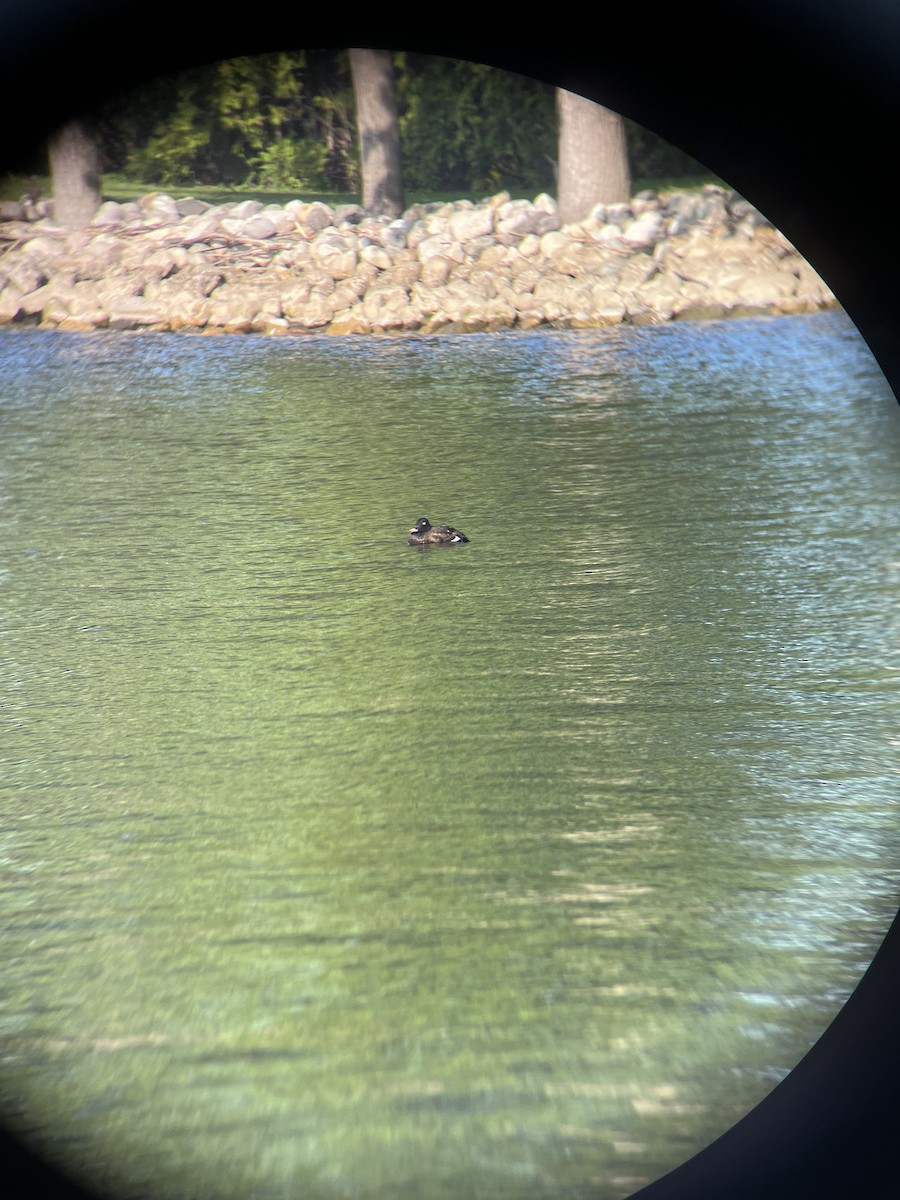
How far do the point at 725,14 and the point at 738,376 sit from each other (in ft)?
10.5

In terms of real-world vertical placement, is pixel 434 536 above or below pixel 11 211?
below

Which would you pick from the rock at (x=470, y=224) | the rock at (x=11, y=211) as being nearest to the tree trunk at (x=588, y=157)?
the rock at (x=470, y=224)

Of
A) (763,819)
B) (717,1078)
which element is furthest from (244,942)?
(763,819)

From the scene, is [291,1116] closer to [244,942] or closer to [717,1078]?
[244,942]

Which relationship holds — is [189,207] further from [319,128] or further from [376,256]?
[319,128]

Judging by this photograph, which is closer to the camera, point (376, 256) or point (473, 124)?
point (473, 124)

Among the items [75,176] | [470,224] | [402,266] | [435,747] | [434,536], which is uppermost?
[75,176]

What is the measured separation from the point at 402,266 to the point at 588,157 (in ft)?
2.59

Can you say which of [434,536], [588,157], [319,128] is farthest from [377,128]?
[434,536]

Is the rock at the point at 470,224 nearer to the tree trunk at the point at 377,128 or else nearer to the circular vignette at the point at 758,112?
the tree trunk at the point at 377,128

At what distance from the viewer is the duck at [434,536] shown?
3803mm

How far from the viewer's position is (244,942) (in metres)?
2.12

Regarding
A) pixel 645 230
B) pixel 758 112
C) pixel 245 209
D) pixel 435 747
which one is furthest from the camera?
pixel 645 230

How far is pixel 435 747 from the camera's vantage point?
108 inches
